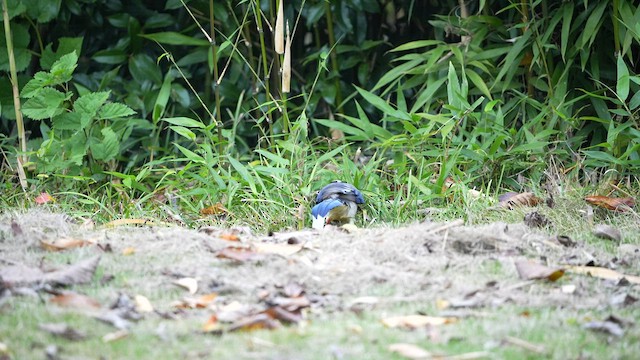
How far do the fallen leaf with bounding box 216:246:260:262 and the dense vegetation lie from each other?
2.88 feet

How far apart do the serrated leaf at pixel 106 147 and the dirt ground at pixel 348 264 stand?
3.37ft

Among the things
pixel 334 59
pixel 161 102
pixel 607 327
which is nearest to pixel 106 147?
pixel 161 102

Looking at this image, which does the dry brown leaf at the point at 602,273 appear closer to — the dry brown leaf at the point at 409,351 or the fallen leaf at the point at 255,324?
the dry brown leaf at the point at 409,351

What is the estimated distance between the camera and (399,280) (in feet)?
7.64

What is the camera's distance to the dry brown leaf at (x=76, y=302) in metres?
2.05

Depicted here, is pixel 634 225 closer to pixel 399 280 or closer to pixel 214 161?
pixel 399 280

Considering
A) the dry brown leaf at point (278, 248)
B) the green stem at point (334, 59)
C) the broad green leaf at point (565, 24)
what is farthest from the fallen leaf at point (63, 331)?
the green stem at point (334, 59)

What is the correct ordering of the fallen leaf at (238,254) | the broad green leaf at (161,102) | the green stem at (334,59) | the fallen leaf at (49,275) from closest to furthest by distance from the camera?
the fallen leaf at (49,275), the fallen leaf at (238,254), the broad green leaf at (161,102), the green stem at (334,59)

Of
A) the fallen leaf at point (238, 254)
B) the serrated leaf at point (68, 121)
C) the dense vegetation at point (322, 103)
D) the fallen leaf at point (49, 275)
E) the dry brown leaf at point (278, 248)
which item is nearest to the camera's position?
the fallen leaf at point (49, 275)

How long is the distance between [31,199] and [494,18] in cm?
238

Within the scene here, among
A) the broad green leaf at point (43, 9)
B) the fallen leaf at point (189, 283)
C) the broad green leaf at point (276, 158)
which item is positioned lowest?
the broad green leaf at point (276, 158)

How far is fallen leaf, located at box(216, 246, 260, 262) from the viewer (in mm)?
2428

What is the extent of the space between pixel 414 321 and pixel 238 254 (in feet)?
2.09

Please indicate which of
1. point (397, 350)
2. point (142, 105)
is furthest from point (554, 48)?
point (397, 350)
